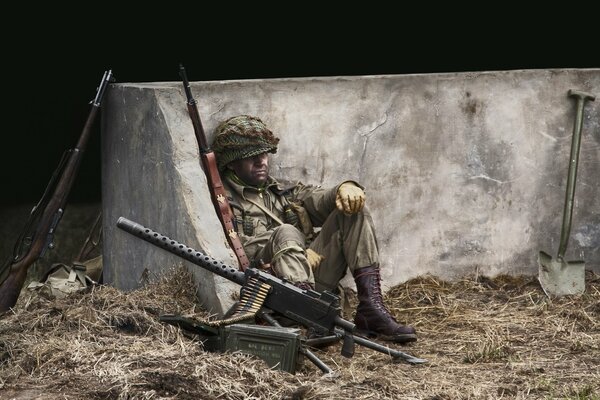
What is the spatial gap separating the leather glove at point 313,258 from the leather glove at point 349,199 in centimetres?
33

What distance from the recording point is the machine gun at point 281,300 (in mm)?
8438

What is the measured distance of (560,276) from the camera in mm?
10750

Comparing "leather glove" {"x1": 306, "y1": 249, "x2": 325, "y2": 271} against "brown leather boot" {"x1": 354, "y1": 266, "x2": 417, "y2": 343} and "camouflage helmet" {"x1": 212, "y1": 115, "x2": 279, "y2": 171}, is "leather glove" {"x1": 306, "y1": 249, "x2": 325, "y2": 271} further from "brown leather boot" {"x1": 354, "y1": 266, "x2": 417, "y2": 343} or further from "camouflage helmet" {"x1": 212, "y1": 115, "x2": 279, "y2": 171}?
"camouflage helmet" {"x1": 212, "y1": 115, "x2": 279, "y2": 171}

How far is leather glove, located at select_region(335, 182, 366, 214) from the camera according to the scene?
9.27 metres

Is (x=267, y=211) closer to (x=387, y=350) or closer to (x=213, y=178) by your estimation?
(x=213, y=178)

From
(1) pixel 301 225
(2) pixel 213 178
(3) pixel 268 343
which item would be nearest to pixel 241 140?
(2) pixel 213 178

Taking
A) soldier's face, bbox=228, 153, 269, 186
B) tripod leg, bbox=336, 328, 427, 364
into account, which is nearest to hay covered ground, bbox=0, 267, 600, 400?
tripod leg, bbox=336, 328, 427, 364

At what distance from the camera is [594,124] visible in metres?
11.1

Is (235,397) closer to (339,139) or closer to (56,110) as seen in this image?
(339,139)

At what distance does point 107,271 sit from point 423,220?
6.91 ft

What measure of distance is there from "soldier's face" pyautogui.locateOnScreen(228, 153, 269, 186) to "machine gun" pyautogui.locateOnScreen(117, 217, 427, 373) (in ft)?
3.66

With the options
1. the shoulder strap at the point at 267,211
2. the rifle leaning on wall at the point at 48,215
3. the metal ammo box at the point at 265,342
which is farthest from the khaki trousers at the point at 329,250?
the rifle leaning on wall at the point at 48,215

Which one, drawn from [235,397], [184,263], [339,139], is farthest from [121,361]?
[339,139]

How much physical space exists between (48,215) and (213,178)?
1248 mm
